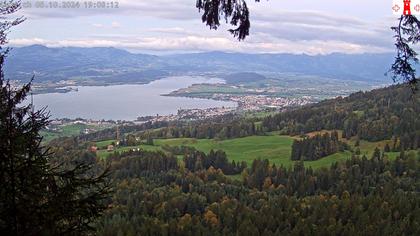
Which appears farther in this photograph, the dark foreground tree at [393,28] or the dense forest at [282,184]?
the dense forest at [282,184]

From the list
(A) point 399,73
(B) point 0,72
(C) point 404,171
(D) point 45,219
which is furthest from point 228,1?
(C) point 404,171

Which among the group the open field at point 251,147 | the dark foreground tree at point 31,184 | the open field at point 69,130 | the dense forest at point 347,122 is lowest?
the open field at point 69,130

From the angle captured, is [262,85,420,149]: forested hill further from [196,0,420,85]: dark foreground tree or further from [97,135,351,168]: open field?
[196,0,420,85]: dark foreground tree

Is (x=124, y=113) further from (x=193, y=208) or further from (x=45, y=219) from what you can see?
(x=45, y=219)

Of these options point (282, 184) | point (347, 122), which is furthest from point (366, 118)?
point (282, 184)

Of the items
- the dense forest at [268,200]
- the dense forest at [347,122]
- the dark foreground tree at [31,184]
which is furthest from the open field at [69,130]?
the dark foreground tree at [31,184]

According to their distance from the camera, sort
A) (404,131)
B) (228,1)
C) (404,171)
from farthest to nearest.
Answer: (404,131) → (404,171) → (228,1)

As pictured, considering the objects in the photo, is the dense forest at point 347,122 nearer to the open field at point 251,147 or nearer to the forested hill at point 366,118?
the forested hill at point 366,118
